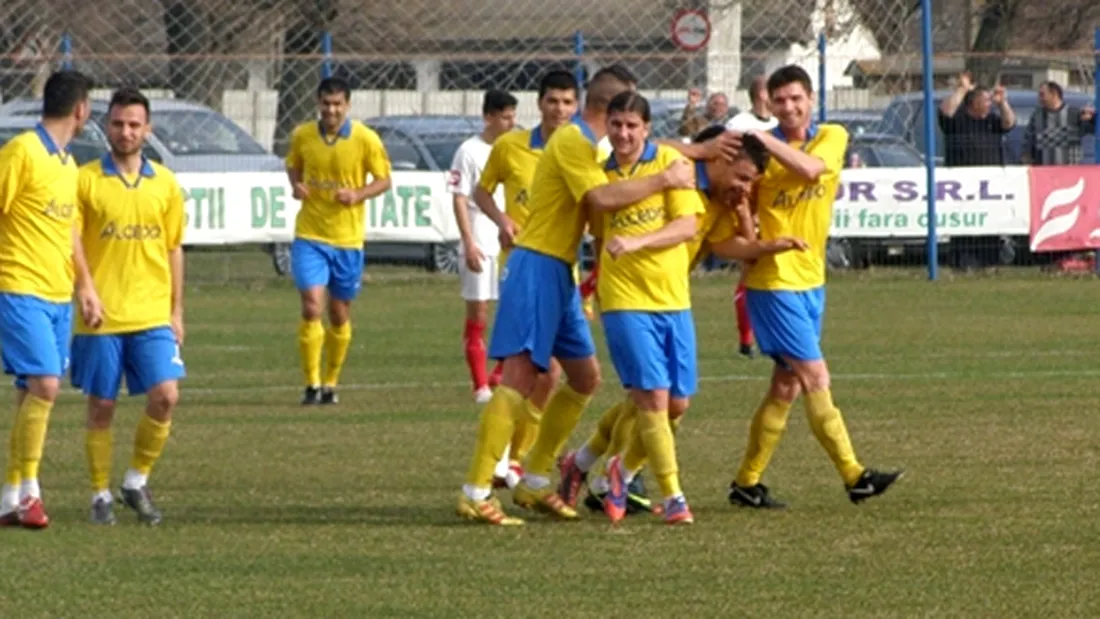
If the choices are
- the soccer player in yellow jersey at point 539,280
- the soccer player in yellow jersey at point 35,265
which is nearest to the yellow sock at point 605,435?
the soccer player in yellow jersey at point 539,280

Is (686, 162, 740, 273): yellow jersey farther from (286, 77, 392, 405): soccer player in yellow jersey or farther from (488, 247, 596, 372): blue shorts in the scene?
(286, 77, 392, 405): soccer player in yellow jersey

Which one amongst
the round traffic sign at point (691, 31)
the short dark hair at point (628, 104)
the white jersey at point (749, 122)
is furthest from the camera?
the round traffic sign at point (691, 31)

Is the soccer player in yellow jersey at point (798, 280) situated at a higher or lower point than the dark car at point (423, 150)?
lower

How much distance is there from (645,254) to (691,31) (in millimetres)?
18652

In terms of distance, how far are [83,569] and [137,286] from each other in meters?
1.70

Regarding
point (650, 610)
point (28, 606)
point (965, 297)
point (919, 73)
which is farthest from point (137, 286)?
point (919, 73)

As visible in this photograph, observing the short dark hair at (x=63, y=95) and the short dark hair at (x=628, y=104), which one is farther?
the short dark hair at (x=63, y=95)

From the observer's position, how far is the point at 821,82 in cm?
2864

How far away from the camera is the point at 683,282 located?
10.8 metres

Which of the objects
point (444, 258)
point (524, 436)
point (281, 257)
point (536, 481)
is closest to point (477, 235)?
point (524, 436)

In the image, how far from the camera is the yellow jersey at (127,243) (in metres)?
11.0

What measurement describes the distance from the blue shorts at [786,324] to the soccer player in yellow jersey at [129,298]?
255 cm

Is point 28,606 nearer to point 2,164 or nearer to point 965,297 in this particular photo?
point 2,164

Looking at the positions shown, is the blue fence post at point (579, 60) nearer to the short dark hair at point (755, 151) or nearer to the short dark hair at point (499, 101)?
the short dark hair at point (499, 101)
